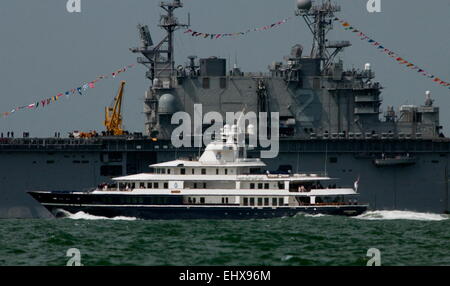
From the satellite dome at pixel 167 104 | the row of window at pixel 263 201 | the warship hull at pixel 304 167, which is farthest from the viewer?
the satellite dome at pixel 167 104

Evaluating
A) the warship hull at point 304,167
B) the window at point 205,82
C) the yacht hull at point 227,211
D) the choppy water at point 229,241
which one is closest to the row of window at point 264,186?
the yacht hull at point 227,211

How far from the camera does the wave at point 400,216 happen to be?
54041 mm

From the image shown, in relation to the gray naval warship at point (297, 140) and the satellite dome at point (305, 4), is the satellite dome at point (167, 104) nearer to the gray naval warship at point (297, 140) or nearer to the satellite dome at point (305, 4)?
the gray naval warship at point (297, 140)

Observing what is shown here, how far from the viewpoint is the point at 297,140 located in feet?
199

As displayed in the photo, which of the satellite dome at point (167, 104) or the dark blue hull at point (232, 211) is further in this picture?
the satellite dome at point (167, 104)

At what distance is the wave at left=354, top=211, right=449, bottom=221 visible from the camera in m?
54.0

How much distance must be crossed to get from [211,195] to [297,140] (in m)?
8.87

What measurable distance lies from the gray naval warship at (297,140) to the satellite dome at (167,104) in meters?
0.06

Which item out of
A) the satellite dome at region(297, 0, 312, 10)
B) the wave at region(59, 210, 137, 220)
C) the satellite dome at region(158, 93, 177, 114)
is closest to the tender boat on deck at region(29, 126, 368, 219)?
the wave at region(59, 210, 137, 220)

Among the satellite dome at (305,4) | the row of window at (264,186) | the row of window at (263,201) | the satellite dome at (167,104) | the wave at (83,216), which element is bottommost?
the wave at (83,216)

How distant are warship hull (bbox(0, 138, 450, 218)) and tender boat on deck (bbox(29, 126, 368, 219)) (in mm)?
5114

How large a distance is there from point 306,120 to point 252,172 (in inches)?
335

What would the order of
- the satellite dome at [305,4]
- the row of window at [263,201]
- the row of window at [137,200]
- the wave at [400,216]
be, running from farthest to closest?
1. the satellite dome at [305,4]
2. the wave at [400,216]
3. the row of window at [263,201]
4. the row of window at [137,200]

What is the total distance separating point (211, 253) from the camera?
35156mm
